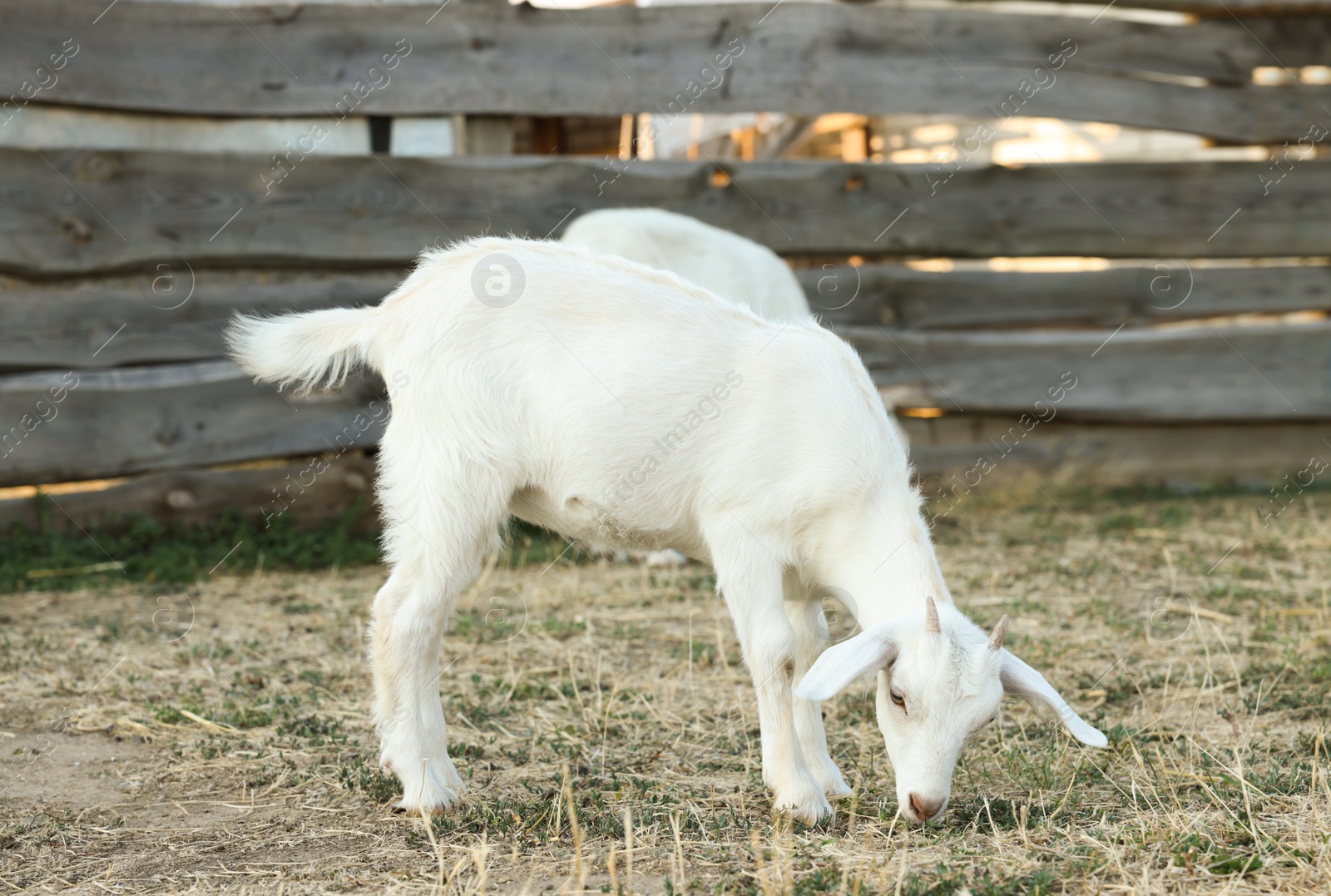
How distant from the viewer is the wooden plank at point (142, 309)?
627 cm

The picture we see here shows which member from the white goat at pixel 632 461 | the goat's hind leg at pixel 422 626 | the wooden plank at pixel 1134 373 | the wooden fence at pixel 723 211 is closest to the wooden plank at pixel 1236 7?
the wooden fence at pixel 723 211

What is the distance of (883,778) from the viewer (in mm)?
3596

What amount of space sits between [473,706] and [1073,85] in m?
5.57

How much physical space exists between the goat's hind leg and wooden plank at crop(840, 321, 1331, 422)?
4627 millimetres

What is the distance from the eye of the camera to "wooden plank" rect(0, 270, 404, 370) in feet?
20.6

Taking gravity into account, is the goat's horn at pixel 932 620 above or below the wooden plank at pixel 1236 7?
below

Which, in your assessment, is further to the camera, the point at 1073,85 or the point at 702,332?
the point at 1073,85

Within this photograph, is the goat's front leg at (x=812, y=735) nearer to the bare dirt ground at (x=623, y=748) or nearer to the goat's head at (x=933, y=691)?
the bare dirt ground at (x=623, y=748)

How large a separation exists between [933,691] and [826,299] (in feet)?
15.6

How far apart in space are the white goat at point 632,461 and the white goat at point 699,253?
2317mm

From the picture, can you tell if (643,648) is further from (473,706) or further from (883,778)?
(883,778)

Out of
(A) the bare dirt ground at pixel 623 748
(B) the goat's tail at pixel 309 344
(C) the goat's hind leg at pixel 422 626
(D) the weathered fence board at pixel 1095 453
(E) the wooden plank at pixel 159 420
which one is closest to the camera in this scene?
(A) the bare dirt ground at pixel 623 748

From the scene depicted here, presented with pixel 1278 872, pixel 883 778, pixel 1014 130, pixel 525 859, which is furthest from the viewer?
pixel 1014 130

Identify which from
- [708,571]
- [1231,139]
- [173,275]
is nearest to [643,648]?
[708,571]
